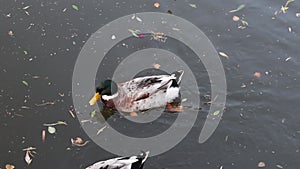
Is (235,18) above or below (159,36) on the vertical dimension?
below

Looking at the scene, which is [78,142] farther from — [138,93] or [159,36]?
[159,36]

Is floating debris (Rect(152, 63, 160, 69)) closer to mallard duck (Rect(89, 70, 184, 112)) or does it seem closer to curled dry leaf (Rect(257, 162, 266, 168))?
mallard duck (Rect(89, 70, 184, 112))

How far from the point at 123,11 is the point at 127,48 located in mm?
961

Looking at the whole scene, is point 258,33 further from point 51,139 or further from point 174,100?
point 51,139

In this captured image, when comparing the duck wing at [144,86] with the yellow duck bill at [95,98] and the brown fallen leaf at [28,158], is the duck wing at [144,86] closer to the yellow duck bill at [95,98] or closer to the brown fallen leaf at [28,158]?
the yellow duck bill at [95,98]

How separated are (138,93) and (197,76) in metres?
1.04

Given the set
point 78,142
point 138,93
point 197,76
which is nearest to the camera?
point 78,142

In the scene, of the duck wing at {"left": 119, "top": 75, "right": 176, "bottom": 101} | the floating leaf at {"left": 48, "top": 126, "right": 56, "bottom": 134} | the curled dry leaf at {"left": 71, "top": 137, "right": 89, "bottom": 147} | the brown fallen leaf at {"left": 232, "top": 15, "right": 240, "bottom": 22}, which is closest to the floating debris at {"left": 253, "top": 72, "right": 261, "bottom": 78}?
the brown fallen leaf at {"left": 232, "top": 15, "right": 240, "bottom": 22}

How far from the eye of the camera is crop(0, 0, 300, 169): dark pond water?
19.0 feet

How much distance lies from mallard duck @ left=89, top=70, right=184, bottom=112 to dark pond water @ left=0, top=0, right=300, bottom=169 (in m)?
0.37

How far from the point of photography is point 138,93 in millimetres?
6340

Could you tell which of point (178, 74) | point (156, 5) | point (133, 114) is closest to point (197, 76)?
point (178, 74)

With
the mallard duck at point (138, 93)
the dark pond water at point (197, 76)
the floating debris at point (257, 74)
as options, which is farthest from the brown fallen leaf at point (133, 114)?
the floating debris at point (257, 74)

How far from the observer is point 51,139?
19.1 feet
